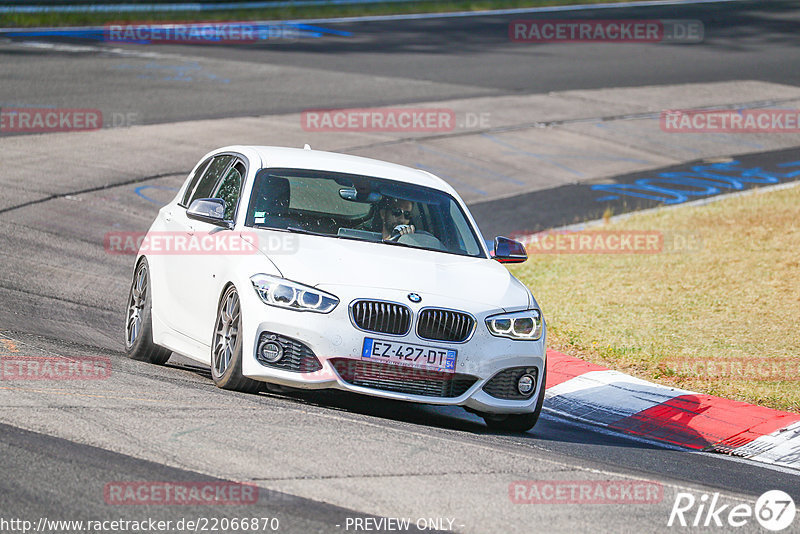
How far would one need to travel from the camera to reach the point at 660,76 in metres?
28.9

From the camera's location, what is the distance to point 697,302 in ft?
41.9

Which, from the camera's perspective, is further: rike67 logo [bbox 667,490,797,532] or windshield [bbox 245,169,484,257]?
windshield [bbox 245,169,484,257]

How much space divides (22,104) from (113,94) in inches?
79.3

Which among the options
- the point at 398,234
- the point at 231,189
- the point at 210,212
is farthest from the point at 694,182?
the point at 210,212

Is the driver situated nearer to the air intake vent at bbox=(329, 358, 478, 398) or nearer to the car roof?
the car roof

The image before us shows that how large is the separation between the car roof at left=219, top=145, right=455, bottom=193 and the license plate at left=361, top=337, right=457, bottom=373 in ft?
6.51

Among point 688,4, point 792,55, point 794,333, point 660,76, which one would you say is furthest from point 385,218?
point 688,4

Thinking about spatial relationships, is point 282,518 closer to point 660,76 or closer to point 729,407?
point 729,407

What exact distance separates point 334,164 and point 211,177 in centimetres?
108

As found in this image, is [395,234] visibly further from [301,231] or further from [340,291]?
[340,291]

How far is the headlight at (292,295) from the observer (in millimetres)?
7340

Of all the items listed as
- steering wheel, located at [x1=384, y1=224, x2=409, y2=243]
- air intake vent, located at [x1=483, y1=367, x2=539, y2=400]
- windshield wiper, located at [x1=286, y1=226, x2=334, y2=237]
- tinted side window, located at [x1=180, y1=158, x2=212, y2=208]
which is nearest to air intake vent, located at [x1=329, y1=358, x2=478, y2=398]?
air intake vent, located at [x1=483, y1=367, x2=539, y2=400]

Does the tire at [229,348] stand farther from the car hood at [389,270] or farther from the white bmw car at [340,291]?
the car hood at [389,270]

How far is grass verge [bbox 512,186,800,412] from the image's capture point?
10289mm
